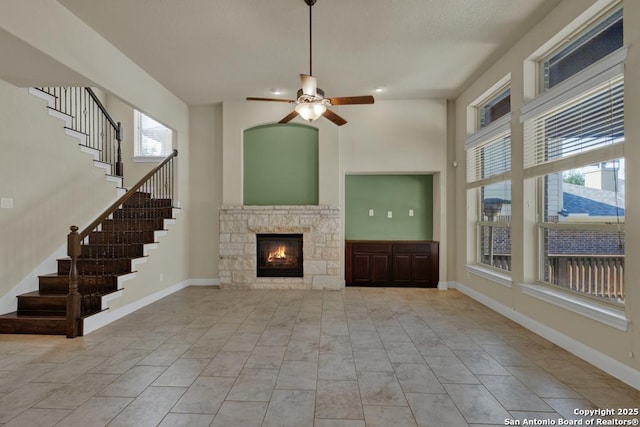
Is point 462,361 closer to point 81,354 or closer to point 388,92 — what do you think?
point 81,354

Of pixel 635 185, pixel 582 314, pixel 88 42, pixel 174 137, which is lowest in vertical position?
pixel 582 314

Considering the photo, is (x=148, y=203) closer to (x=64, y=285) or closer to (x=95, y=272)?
(x=95, y=272)

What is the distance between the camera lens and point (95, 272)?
15.0 ft

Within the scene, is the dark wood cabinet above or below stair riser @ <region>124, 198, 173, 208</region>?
below

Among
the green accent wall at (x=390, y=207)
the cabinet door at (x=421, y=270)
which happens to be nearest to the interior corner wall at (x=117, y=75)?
the green accent wall at (x=390, y=207)

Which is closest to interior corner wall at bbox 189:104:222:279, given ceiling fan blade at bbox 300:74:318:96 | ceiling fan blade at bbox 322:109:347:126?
ceiling fan blade at bbox 322:109:347:126

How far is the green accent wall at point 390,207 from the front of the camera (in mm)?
6555

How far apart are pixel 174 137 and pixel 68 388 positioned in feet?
15.2

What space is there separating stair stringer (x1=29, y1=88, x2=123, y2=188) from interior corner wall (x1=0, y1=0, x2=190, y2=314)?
3.46ft

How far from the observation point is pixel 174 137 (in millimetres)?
6105

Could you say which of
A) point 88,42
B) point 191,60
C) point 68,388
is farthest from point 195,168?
point 68,388

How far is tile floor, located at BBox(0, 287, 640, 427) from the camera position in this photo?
7.21ft

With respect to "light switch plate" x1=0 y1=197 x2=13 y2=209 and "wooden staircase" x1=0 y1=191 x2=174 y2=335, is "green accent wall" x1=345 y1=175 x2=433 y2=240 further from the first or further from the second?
"light switch plate" x1=0 y1=197 x2=13 y2=209

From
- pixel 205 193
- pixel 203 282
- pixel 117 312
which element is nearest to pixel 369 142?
pixel 205 193
